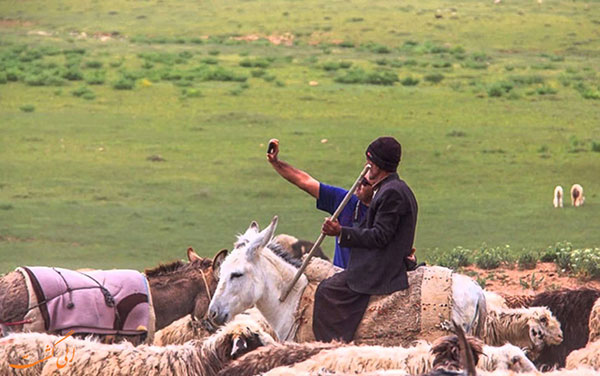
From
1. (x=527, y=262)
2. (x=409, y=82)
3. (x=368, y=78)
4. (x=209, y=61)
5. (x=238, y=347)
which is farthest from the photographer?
(x=209, y=61)

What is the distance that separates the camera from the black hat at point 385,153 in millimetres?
7223

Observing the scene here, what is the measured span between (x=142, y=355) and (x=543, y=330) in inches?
129

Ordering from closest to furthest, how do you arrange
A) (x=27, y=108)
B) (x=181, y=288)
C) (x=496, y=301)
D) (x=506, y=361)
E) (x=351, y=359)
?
1. (x=351, y=359)
2. (x=506, y=361)
3. (x=181, y=288)
4. (x=496, y=301)
5. (x=27, y=108)

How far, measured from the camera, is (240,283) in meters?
7.66

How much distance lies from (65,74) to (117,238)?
57.3 ft

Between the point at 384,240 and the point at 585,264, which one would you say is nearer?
the point at 384,240

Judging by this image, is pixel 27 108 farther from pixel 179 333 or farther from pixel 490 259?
pixel 179 333

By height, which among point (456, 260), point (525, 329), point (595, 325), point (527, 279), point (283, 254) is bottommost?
point (456, 260)

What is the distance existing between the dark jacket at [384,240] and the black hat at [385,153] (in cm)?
8

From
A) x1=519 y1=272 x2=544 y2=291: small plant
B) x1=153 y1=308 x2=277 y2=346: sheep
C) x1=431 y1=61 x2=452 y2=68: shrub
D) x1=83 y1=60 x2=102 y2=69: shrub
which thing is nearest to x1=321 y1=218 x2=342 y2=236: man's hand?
x1=153 y1=308 x2=277 y2=346: sheep

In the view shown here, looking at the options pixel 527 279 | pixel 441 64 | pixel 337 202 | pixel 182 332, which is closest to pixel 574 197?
pixel 527 279

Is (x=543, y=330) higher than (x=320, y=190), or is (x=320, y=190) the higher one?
(x=320, y=190)

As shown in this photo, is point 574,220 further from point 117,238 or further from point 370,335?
point 370,335

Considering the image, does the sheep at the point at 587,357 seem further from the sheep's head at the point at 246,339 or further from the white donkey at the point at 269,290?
the sheep's head at the point at 246,339
